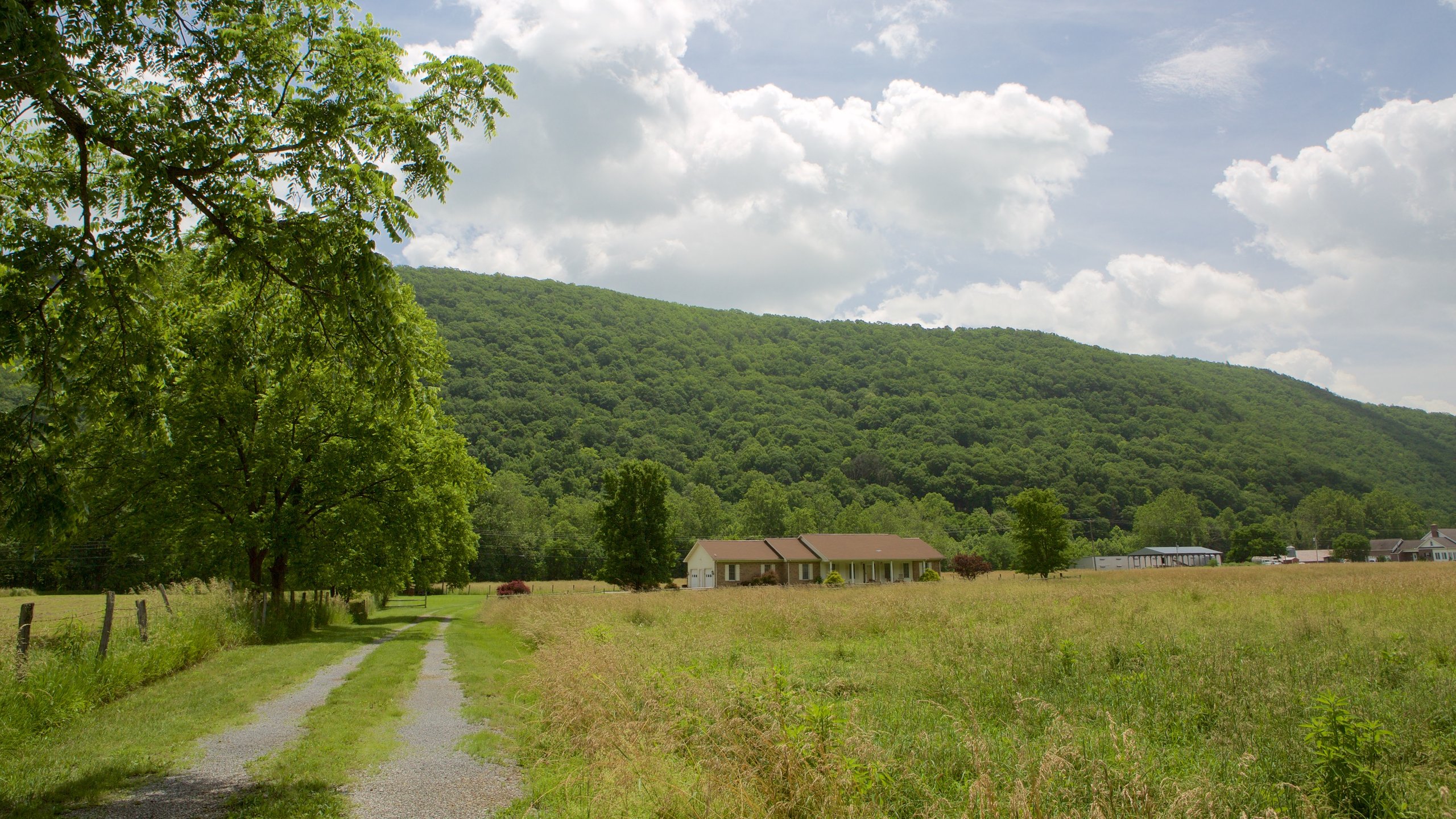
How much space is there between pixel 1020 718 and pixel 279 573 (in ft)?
76.9

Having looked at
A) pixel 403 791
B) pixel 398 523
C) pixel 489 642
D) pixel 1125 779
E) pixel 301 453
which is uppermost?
pixel 301 453

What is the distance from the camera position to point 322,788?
7.01 meters

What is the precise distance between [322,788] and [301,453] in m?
18.8

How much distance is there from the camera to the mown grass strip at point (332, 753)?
644cm

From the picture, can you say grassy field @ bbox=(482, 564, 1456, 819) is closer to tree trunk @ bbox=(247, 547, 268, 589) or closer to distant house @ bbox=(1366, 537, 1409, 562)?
tree trunk @ bbox=(247, 547, 268, 589)

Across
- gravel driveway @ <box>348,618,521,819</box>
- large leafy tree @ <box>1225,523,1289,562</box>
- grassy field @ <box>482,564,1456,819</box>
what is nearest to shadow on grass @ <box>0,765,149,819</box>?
gravel driveway @ <box>348,618,521,819</box>

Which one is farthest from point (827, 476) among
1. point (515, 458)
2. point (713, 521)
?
point (515, 458)

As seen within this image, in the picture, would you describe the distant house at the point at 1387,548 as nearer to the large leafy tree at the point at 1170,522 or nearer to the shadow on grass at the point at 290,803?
the large leafy tree at the point at 1170,522

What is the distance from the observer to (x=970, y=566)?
194 ft

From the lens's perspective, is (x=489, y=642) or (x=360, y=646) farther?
(x=489, y=642)

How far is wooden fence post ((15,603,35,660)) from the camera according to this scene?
35.1 feet

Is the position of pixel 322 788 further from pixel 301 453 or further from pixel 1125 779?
pixel 301 453

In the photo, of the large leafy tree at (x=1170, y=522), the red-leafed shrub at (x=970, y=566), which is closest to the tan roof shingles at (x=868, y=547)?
the red-leafed shrub at (x=970, y=566)

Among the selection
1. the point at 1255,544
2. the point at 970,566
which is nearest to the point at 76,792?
the point at 970,566
